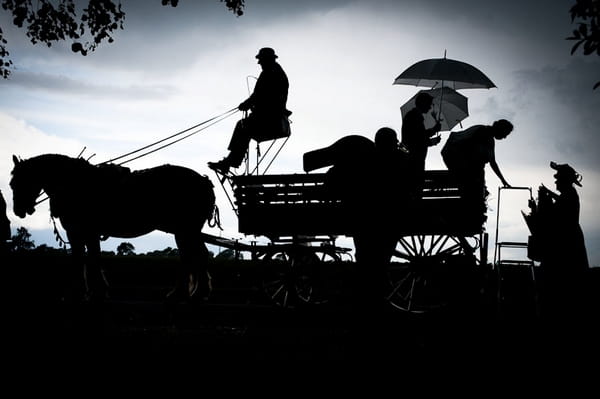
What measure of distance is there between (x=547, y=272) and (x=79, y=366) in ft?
21.8

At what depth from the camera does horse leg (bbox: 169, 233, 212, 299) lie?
448 inches

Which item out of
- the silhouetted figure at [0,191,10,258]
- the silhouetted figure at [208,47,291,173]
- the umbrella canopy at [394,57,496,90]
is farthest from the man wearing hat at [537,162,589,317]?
the silhouetted figure at [0,191,10,258]

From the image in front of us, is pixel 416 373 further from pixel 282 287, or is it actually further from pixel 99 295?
pixel 99 295

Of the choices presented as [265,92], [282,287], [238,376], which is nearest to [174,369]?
[238,376]

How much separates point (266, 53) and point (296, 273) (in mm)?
3896

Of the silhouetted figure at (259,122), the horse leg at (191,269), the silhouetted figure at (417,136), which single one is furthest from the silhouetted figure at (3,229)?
the silhouetted figure at (417,136)

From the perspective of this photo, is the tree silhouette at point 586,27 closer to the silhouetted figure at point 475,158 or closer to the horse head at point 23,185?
the silhouetted figure at point 475,158

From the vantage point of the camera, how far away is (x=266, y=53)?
419 inches

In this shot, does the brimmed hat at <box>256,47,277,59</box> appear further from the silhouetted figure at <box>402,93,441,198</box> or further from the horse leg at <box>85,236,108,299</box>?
the horse leg at <box>85,236,108,299</box>

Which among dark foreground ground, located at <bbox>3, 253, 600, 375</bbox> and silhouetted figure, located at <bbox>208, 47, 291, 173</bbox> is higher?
silhouetted figure, located at <bbox>208, 47, 291, 173</bbox>

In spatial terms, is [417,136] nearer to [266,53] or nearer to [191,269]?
[266,53]

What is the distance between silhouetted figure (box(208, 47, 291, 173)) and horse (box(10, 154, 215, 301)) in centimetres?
209

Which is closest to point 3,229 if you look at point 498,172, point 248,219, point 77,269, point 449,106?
point 77,269

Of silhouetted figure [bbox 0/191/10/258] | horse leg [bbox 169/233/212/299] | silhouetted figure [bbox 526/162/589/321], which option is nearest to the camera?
silhouetted figure [bbox 526/162/589/321]
